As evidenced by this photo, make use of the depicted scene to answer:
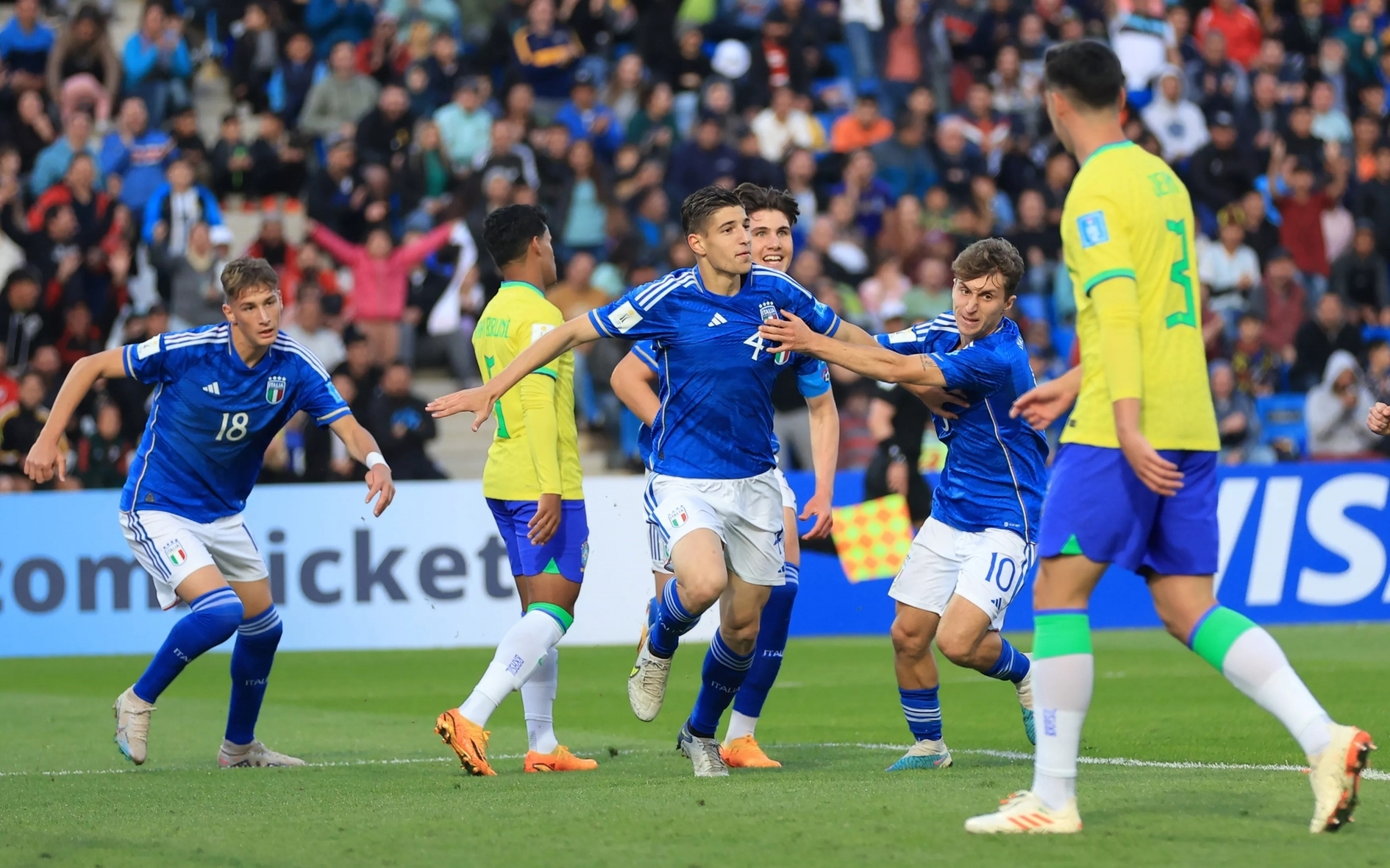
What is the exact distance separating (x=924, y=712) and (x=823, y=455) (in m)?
1.27

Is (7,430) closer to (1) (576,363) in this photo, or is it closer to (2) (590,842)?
(1) (576,363)

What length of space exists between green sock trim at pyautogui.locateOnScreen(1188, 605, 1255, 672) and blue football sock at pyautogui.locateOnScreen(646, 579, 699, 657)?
7.87ft

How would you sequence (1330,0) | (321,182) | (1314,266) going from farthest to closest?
(1330,0) < (1314,266) < (321,182)

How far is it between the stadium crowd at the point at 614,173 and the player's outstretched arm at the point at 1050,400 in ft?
34.8

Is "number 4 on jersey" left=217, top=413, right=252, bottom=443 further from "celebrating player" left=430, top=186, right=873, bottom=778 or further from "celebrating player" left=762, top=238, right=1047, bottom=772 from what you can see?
"celebrating player" left=762, top=238, right=1047, bottom=772

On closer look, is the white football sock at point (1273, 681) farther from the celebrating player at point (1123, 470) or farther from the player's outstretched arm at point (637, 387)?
the player's outstretched arm at point (637, 387)

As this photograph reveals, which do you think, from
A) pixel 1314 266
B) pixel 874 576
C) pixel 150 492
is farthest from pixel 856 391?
pixel 150 492

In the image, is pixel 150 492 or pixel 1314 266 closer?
pixel 150 492

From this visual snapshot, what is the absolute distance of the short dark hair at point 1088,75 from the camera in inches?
218

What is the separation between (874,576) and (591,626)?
256 cm

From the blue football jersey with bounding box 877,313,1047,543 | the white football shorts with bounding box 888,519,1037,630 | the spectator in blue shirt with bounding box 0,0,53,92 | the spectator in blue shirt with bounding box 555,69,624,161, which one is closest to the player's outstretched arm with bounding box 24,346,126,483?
the blue football jersey with bounding box 877,313,1047,543

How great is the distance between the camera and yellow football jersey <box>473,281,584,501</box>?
8086mm

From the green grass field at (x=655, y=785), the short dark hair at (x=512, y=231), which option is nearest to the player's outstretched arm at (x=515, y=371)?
the short dark hair at (x=512, y=231)

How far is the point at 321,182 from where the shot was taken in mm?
19312
